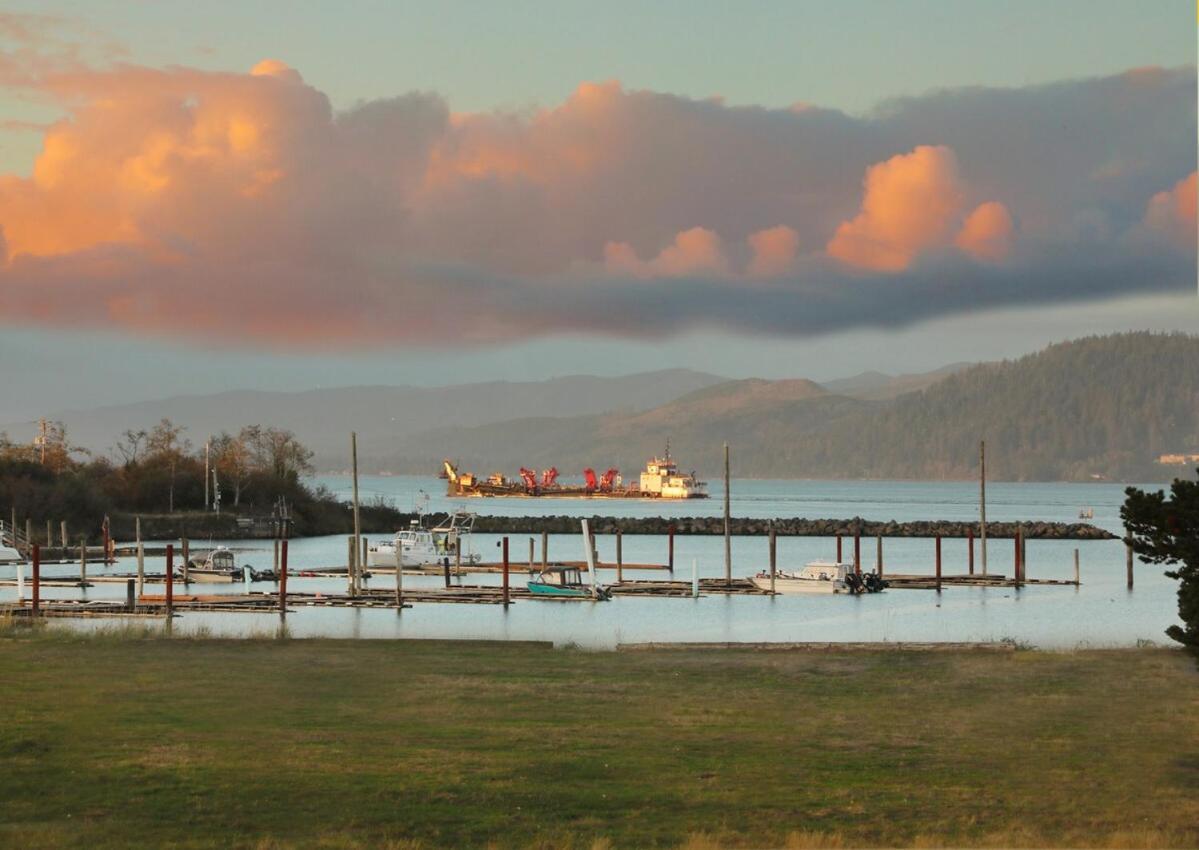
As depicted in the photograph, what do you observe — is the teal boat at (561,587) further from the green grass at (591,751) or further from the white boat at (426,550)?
the green grass at (591,751)

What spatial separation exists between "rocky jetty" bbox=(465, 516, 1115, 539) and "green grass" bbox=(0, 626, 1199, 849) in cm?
9467

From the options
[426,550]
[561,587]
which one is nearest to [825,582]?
[561,587]

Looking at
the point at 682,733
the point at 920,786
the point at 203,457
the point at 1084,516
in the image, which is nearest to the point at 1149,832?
the point at 920,786

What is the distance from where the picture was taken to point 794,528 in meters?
130

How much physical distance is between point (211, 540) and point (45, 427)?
2560cm

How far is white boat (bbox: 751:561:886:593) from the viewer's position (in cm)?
6538

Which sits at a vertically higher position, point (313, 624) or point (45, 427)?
point (45, 427)

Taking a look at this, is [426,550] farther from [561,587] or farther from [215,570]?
[561,587]

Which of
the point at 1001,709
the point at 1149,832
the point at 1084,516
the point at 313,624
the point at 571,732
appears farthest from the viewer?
the point at 1084,516

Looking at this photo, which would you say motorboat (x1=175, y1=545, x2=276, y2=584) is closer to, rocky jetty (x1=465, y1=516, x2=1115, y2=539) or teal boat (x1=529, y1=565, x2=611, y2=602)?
teal boat (x1=529, y1=565, x2=611, y2=602)

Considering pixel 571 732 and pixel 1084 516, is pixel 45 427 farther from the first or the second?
pixel 571 732

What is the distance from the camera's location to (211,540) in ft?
375

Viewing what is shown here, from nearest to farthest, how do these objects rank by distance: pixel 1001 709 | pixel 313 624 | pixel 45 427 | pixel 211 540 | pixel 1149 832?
pixel 1149 832 → pixel 1001 709 → pixel 313 624 → pixel 211 540 → pixel 45 427

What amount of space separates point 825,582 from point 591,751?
158ft
